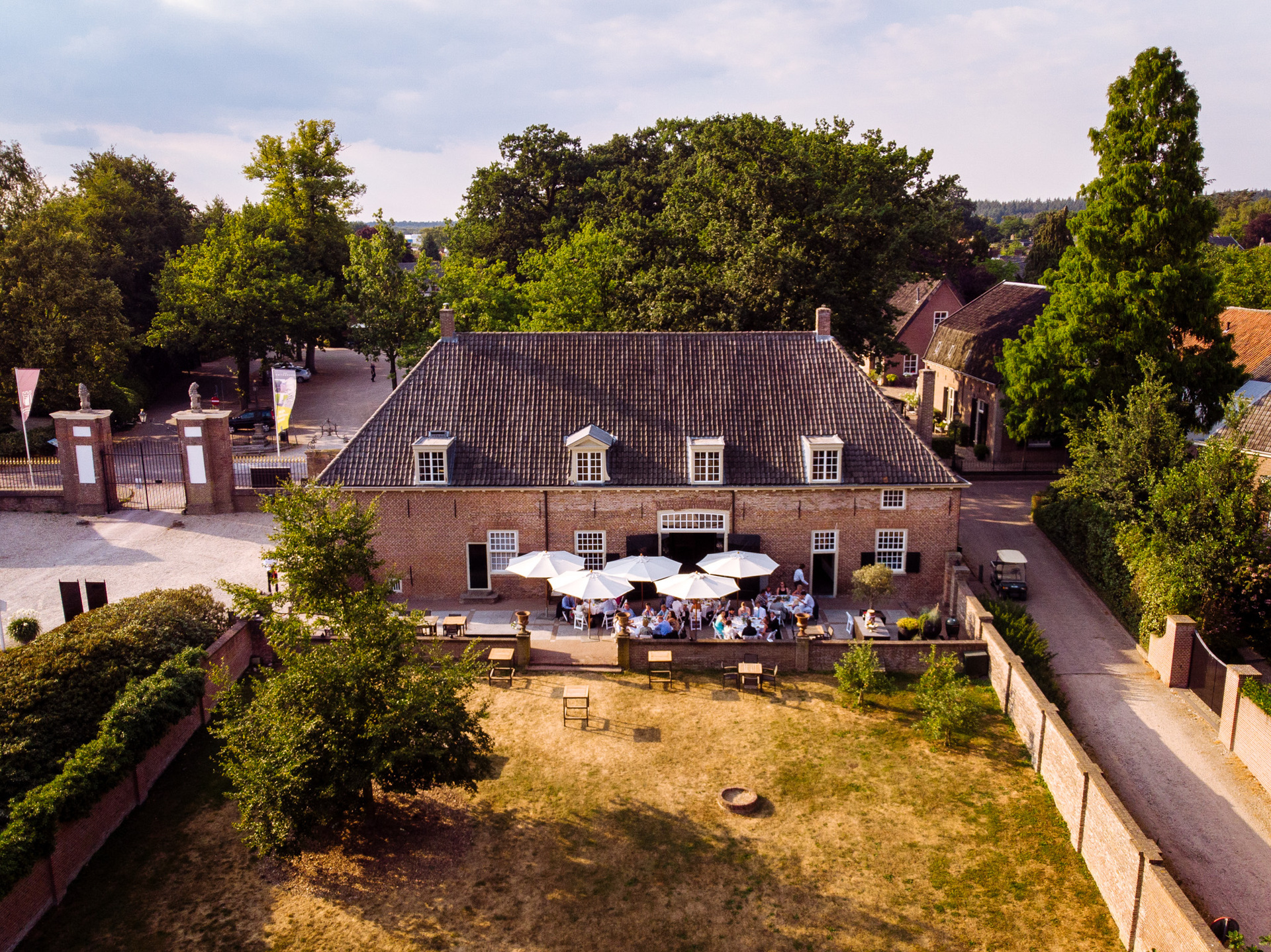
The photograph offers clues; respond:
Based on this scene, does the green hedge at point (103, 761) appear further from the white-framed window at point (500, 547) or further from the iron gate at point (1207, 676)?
the iron gate at point (1207, 676)

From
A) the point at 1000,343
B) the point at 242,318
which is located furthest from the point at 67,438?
the point at 1000,343

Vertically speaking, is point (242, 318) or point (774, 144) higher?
point (774, 144)

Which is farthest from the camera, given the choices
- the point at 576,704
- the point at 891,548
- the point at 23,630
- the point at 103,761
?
the point at 891,548

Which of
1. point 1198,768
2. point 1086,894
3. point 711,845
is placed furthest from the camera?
point 1198,768

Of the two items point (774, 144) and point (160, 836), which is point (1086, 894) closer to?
point (160, 836)

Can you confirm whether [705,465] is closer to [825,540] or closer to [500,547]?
[825,540]

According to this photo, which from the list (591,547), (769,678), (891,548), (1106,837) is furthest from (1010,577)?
(1106,837)
